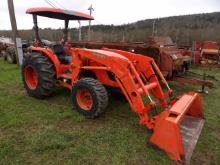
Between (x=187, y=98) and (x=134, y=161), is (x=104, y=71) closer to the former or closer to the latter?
(x=187, y=98)

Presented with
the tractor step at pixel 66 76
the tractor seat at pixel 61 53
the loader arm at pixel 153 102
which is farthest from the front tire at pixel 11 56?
the loader arm at pixel 153 102

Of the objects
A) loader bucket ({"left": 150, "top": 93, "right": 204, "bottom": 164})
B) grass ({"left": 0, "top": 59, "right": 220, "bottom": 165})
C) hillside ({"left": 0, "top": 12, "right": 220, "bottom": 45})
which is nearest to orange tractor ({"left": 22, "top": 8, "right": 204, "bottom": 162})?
loader bucket ({"left": 150, "top": 93, "right": 204, "bottom": 164})

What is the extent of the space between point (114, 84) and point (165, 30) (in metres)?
28.4

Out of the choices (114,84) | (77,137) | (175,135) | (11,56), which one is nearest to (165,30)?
(11,56)

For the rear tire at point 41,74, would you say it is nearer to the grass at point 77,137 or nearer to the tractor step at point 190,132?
the grass at point 77,137

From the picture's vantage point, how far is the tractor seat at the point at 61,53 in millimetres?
6000

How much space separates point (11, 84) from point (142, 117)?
5.03 meters

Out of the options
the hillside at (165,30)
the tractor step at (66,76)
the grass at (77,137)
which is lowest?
the grass at (77,137)

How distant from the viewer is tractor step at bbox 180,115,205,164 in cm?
361

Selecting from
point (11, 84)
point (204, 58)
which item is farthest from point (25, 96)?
point (204, 58)

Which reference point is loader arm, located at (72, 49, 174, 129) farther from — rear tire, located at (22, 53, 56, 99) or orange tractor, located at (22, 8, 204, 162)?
rear tire, located at (22, 53, 56, 99)

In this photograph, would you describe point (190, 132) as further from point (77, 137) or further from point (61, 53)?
point (61, 53)

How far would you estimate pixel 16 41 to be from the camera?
10.9m

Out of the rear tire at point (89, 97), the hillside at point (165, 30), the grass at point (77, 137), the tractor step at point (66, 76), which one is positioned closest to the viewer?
the grass at point (77, 137)
